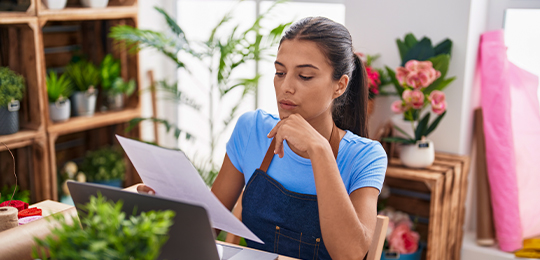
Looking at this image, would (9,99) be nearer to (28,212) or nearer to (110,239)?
(28,212)

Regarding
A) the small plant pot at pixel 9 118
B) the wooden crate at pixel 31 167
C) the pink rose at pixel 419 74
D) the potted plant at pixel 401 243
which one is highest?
the pink rose at pixel 419 74

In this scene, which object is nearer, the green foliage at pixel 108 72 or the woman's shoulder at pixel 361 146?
the woman's shoulder at pixel 361 146

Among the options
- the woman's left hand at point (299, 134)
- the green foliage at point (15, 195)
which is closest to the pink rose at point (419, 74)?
the woman's left hand at point (299, 134)

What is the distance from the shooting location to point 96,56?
2.96 metres

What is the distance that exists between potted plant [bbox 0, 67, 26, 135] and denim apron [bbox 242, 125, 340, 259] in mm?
1426

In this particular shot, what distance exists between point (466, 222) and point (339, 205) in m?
1.68

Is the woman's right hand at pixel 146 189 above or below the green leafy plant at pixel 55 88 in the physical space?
below

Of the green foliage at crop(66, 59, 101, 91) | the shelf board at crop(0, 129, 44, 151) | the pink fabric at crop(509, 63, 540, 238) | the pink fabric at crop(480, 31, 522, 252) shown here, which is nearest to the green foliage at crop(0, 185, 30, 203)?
the shelf board at crop(0, 129, 44, 151)

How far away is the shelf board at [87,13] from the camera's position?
2373 millimetres

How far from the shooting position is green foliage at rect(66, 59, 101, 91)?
2650 mm

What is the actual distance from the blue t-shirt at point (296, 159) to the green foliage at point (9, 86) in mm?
1285

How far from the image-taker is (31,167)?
2.48 meters

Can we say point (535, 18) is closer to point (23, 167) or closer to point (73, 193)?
point (73, 193)

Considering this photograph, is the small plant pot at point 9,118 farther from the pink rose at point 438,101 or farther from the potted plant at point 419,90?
the pink rose at point 438,101
